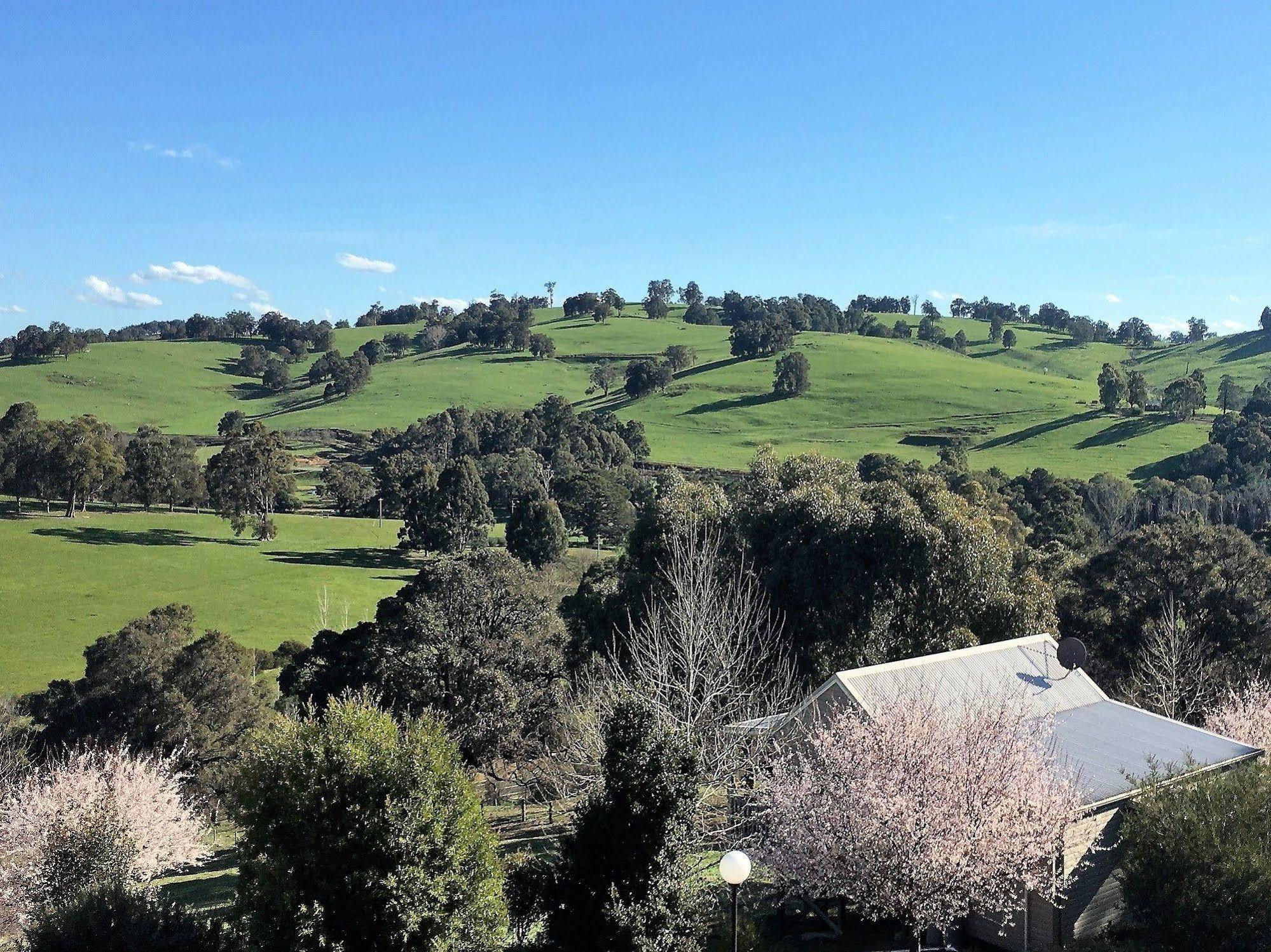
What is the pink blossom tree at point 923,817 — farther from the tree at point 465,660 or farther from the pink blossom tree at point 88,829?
the tree at point 465,660

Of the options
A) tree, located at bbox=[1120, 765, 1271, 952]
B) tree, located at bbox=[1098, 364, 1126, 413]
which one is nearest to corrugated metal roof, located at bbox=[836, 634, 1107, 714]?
tree, located at bbox=[1120, 765, 1271, 952]

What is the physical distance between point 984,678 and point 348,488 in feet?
239

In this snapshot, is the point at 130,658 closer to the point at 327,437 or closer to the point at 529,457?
the point at 529,457

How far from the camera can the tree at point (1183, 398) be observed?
102 m

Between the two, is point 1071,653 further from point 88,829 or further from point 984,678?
point 88,829

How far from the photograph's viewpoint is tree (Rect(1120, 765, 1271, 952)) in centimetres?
1459

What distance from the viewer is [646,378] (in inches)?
4956

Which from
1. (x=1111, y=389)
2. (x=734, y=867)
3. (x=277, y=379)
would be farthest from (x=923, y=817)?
(x=277, y=379)

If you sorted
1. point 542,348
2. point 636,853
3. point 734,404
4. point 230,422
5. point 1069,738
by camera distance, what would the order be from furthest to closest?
point 542,348
point 734,404
point 230,422
point 1069,738
point 636,853

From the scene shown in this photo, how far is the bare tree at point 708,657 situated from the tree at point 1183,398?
299 feet

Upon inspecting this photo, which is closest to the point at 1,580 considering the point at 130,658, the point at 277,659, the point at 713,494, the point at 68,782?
the point at 277,659

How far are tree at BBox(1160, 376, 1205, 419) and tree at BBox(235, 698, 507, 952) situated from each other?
108 m

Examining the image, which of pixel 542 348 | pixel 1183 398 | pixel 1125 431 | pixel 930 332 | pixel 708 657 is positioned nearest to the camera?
pixel 708 657

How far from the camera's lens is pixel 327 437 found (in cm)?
11244
